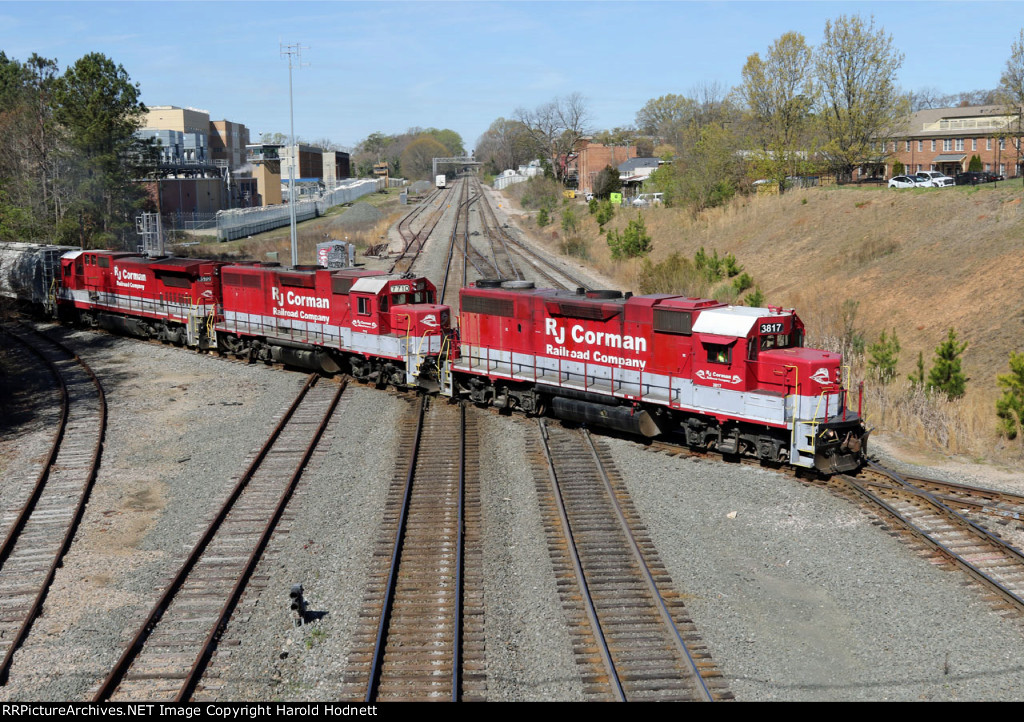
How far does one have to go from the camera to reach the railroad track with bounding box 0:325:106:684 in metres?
12.0

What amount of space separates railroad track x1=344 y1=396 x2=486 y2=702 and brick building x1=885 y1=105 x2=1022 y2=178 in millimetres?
62048

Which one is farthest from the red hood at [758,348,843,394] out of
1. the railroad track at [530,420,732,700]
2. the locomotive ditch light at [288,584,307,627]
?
the locomotive ditch light at [288,584,307,627]

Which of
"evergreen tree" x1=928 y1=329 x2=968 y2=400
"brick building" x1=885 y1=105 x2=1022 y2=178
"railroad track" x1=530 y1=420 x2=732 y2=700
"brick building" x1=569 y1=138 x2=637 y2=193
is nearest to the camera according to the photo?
"railroad track" x1=530 y1=420 x2=732 y2=700

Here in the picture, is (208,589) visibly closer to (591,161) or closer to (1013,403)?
(1013,403)

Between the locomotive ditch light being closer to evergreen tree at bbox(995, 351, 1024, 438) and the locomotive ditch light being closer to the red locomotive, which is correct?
the red locomotive

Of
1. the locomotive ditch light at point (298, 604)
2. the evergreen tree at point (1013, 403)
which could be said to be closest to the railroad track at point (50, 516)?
the locomotive ditch light at point (298, 604)

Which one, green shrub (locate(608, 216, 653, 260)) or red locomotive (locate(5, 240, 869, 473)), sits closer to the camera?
red locomotive (locate(5, 240, 869, 473))

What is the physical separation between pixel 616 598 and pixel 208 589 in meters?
5.87

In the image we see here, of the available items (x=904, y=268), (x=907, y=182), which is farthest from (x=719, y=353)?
(x=907, y=182)

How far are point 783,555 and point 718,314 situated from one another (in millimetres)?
5974

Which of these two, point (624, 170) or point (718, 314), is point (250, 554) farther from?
point (624, 170)

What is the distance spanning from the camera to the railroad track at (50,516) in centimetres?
1200

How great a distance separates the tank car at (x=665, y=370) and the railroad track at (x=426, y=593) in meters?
3.57

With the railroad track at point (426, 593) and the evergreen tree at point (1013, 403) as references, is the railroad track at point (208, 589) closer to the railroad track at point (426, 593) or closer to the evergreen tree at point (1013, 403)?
the railroad track at point (426, 593)
